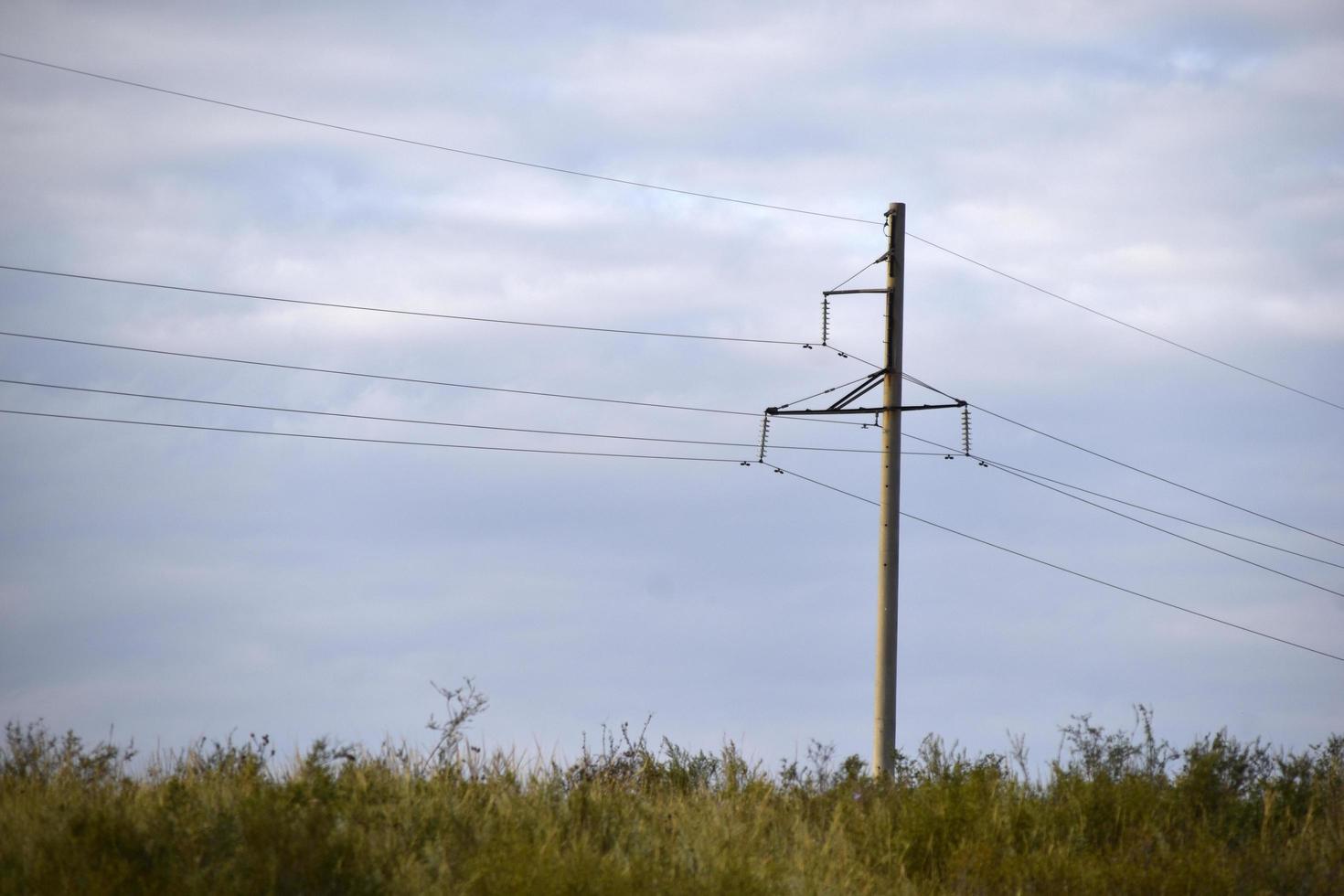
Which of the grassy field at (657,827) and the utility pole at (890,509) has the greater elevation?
the utility pole at (890,509)

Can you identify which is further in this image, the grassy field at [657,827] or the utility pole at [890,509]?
the utility pole at [890,509]

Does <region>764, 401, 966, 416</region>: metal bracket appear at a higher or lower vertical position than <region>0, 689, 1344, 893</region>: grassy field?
higher

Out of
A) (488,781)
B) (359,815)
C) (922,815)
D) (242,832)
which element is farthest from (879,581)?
(242,832)

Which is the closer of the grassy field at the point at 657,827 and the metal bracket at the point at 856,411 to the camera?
the grassy field at the point at 657,827

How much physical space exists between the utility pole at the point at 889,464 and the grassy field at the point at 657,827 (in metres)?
4.27

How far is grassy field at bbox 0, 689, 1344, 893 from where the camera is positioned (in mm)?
10445

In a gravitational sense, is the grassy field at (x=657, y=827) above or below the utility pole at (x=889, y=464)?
below

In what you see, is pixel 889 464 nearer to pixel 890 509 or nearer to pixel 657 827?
pixel 890 509

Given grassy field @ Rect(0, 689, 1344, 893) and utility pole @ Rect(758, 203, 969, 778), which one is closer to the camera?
grassy field @ Rect(0, 689, 1344, 893)

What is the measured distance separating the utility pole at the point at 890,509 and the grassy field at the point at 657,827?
424cm

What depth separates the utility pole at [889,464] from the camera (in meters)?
22.8

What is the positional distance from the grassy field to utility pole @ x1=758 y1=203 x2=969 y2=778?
4.27 meters

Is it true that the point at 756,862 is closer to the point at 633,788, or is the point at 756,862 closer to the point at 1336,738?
the point at 633,788

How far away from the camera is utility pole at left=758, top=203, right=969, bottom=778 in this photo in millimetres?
22812
